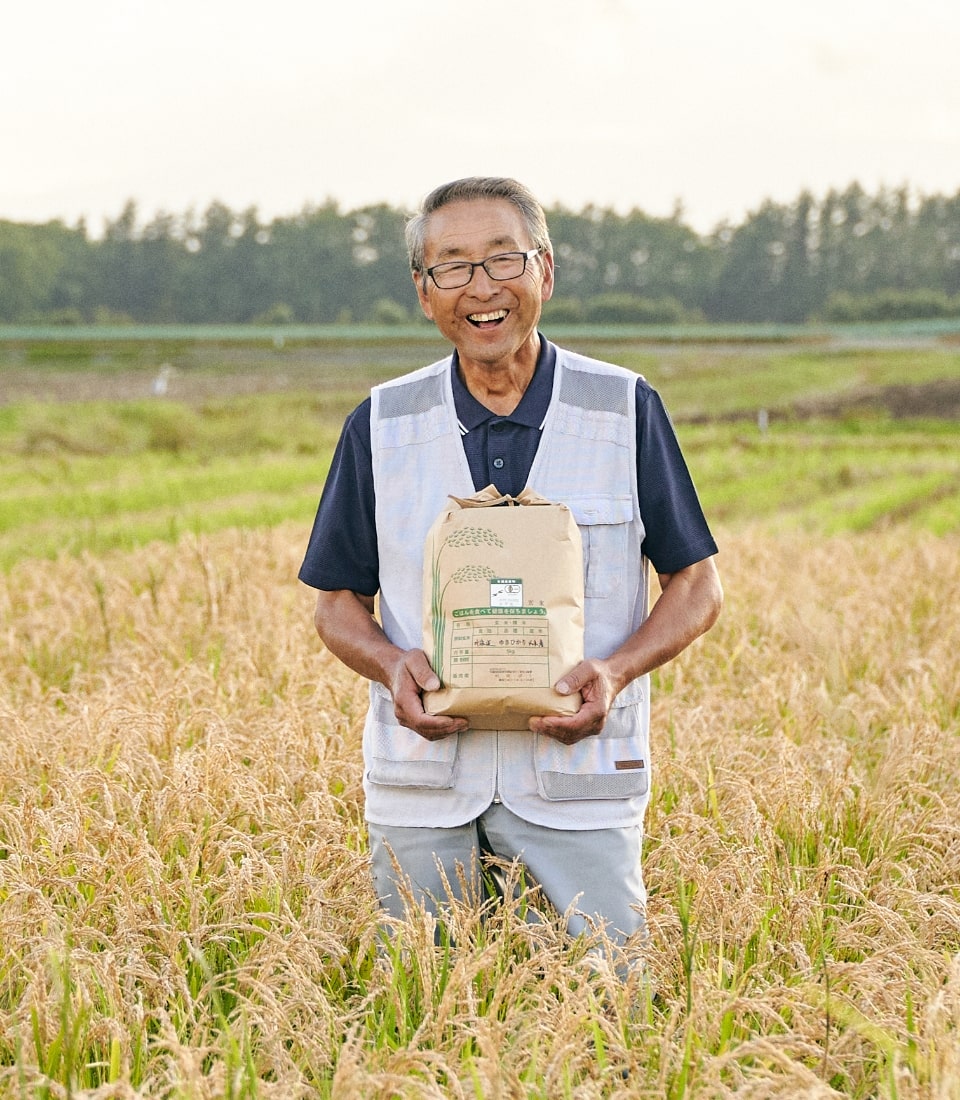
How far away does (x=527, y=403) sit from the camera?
2822mm

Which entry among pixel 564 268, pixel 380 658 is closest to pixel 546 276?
pixel 380 658

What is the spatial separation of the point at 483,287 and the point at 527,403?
10.9 inches

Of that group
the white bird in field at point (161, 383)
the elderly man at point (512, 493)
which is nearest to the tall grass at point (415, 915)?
the elderly man at point (512, 493)

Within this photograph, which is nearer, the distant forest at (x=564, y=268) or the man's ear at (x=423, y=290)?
the man's ear at (x=423, y=290)

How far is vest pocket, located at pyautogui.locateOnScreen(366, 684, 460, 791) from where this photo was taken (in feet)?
8.90

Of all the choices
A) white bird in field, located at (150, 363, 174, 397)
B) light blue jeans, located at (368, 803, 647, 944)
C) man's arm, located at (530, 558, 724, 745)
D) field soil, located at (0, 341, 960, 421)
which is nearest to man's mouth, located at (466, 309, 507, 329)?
man's arm, located at (530, 558, 724, 745)

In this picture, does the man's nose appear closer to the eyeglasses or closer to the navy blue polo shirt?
the eyeglasses

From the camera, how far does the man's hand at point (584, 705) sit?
251cm

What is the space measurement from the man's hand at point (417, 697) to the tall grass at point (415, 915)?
14.6 inches

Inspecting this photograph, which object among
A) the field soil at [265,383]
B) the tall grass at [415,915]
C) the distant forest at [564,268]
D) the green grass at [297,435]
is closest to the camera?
the tall grass at [415,915]

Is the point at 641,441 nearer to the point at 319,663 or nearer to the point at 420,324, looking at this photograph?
the point at 319,663

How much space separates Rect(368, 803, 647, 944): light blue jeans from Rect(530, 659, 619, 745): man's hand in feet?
0.92

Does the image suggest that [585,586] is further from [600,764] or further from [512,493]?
[600,764]

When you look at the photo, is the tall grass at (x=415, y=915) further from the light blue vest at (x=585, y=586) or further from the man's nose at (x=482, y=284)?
the man's nose at (x=482, y=284)
